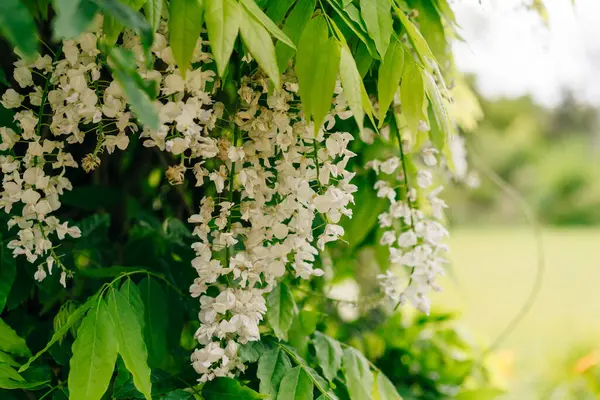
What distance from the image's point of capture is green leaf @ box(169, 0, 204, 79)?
0.57 metres

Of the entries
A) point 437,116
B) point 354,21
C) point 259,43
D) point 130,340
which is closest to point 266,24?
point 259,43

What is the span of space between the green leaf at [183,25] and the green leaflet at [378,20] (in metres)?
0.18

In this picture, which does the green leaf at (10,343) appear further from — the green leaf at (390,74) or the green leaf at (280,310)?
the green leaf at (390,74)

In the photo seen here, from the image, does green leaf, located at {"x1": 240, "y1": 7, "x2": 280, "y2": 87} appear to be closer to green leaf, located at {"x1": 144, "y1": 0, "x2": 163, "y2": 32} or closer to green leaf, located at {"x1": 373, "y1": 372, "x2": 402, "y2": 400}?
green leaf, located at {"x1": 144, "y1": 0, "x2": 163, "y2": 32}

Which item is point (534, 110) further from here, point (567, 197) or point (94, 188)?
point (94, 188)

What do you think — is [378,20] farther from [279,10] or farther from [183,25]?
[183,25]

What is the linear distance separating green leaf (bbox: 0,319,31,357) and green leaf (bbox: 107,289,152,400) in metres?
0.16

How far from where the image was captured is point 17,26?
40cm

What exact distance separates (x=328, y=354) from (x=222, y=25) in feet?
1.76

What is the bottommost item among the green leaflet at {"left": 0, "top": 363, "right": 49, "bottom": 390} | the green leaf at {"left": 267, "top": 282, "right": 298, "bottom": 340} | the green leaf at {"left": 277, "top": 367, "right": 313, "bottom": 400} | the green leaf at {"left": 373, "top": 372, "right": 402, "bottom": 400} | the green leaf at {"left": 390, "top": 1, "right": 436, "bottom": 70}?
the green leaflet at {"left": 0, "top": 363, "right": 49, "bottom": 390}

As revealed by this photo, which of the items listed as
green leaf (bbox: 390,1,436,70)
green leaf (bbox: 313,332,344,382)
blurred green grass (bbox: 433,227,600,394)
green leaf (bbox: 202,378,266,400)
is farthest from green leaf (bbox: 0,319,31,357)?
blurred green grass (bbox: 433,227,600,394)

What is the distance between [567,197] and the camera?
11.9 m

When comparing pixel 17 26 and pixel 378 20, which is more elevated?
pixel 378 20

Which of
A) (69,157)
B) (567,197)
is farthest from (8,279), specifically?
(567,197)
